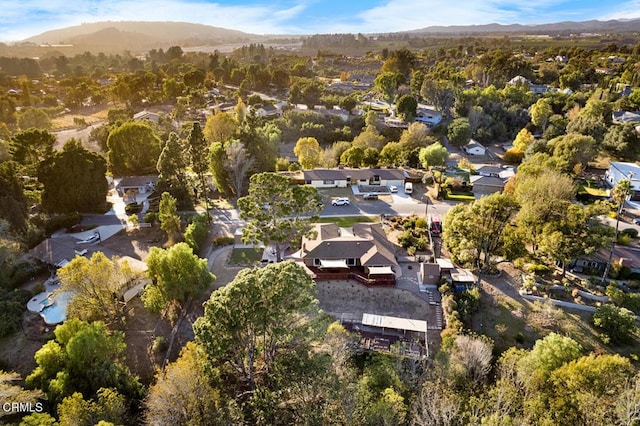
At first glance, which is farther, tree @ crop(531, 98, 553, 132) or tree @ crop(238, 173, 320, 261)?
tree @ crop(531, 98, 553, 132)

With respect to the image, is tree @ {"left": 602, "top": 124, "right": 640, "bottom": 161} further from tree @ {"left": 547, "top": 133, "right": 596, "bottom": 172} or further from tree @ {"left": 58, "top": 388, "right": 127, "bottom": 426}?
tree @ {"left": 58, "top": 388, "right": 127, "bottom": 426}

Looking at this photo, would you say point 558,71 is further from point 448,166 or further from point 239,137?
point 239,137

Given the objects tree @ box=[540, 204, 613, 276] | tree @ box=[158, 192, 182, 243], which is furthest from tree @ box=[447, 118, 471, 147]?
tree @ box=[158, 192, 182, 243]

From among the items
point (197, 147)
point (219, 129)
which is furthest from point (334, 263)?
point (219, 129)

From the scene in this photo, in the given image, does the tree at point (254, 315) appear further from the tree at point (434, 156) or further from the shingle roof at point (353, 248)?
the tree at point (434, 156)

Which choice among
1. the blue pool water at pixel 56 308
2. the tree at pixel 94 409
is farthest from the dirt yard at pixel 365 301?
the blue pool water at pixel 56 308

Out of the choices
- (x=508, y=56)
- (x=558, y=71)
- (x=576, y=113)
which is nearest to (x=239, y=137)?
(x=576, y=113)
